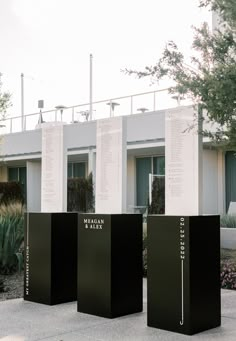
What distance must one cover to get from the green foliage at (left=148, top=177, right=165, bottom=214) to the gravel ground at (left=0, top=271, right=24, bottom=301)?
27.3 feet

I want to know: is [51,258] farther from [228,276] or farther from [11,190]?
[11,190]

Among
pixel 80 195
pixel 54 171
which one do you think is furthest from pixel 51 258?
pixel 80 195

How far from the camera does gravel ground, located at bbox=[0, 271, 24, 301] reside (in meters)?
8.20

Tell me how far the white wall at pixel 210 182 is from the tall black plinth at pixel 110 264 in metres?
14.4

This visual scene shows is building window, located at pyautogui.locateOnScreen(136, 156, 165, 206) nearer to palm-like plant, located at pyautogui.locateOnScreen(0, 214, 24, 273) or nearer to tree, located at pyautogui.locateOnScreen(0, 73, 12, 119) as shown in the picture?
Result: tree, located at pyautogui.locateOnScreen(0, 73, 12, 119)

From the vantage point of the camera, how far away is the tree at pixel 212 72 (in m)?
8.45

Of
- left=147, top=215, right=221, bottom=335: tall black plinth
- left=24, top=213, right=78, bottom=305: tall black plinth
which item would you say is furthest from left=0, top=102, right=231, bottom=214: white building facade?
left=147, top=215, right=221, bottom=335: tall black plinth

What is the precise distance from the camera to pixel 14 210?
1490 centimetres

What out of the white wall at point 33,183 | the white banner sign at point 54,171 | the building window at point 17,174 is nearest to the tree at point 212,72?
the white banner sign at point 54,171

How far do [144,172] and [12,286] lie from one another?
15.5 m

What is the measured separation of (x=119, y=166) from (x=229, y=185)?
25.7 feet

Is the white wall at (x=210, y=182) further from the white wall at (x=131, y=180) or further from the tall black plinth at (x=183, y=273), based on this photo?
the tall black plinth at (x=183, y=273)

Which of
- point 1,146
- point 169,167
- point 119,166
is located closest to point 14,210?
point 119,166

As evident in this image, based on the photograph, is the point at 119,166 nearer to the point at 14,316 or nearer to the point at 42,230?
the point at 42,230
